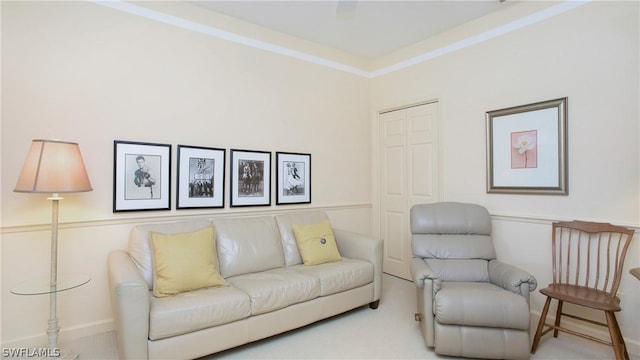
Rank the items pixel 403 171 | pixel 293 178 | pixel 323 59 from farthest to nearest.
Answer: pixel 403 171, pixel 323 59, pixel 293 178

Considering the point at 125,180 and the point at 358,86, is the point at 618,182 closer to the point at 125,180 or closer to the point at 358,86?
the point at 358,86

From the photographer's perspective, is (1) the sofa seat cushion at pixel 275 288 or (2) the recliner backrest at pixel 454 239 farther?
(2) the recliner backrest at pixel 454 239

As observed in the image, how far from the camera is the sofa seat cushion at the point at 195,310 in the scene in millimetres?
1972

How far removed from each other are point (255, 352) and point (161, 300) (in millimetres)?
778

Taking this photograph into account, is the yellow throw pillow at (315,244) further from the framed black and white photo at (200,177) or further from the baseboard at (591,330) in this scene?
the baseboard at (591,330)

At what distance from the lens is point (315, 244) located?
3.08m

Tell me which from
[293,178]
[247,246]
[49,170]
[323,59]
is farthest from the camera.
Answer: [323,59]

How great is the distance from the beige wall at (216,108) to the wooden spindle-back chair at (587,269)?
127 millimetres

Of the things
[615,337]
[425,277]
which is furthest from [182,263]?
[615,337]

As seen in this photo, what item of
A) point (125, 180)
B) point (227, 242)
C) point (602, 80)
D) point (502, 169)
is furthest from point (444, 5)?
point (125, 180)

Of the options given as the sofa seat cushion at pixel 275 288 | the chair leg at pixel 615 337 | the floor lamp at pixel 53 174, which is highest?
the floor lamp at pixel 53 174

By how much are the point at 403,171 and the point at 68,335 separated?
3.59m

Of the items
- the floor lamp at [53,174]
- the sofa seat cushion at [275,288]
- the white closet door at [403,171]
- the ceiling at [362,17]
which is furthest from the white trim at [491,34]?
the floor lamp at [53,174]

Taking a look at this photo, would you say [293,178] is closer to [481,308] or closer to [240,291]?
[240,291]
